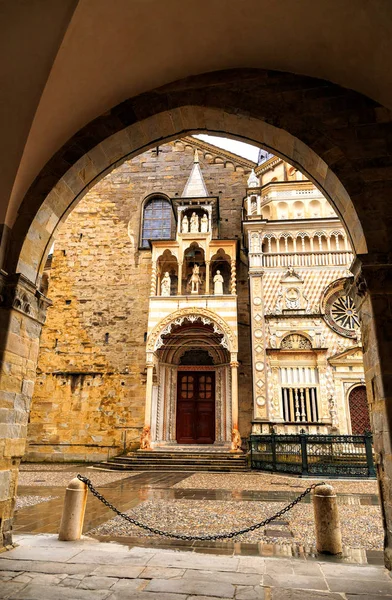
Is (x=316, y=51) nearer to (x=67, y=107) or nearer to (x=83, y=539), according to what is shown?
(x=67, y=107)

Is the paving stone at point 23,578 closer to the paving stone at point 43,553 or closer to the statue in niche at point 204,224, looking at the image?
the paving stone at point 43,553

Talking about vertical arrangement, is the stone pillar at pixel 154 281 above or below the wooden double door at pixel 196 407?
above

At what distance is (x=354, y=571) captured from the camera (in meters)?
3.43

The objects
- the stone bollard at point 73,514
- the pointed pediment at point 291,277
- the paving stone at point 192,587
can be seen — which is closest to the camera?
the paving stone at point 192,587

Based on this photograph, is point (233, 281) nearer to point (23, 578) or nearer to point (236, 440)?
point (236, 440)

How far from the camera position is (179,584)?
3.04 m

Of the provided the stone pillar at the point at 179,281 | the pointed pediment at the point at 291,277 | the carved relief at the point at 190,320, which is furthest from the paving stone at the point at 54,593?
the pointed pediment at the point at 291,277

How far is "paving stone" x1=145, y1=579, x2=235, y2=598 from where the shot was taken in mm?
2873

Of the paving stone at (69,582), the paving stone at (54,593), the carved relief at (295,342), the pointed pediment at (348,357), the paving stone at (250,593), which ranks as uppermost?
the carved relief at (295,342)

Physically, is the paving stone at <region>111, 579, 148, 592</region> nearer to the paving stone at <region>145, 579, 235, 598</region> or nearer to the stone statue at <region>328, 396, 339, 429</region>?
the paving stone at <region>145, 579, 235, 598</region>

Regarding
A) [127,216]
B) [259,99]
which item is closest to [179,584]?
[259,99]

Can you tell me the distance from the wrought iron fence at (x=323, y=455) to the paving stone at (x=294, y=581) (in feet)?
24.9

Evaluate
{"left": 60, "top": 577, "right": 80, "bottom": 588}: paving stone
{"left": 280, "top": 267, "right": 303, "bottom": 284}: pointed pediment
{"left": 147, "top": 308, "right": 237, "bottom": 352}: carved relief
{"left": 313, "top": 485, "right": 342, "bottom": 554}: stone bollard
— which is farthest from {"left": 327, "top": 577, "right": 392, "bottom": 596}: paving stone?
{"left": 280, "top": 267, "right": 303, "bottom": 284}: pointed pediment

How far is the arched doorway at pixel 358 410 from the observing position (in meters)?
13.7
